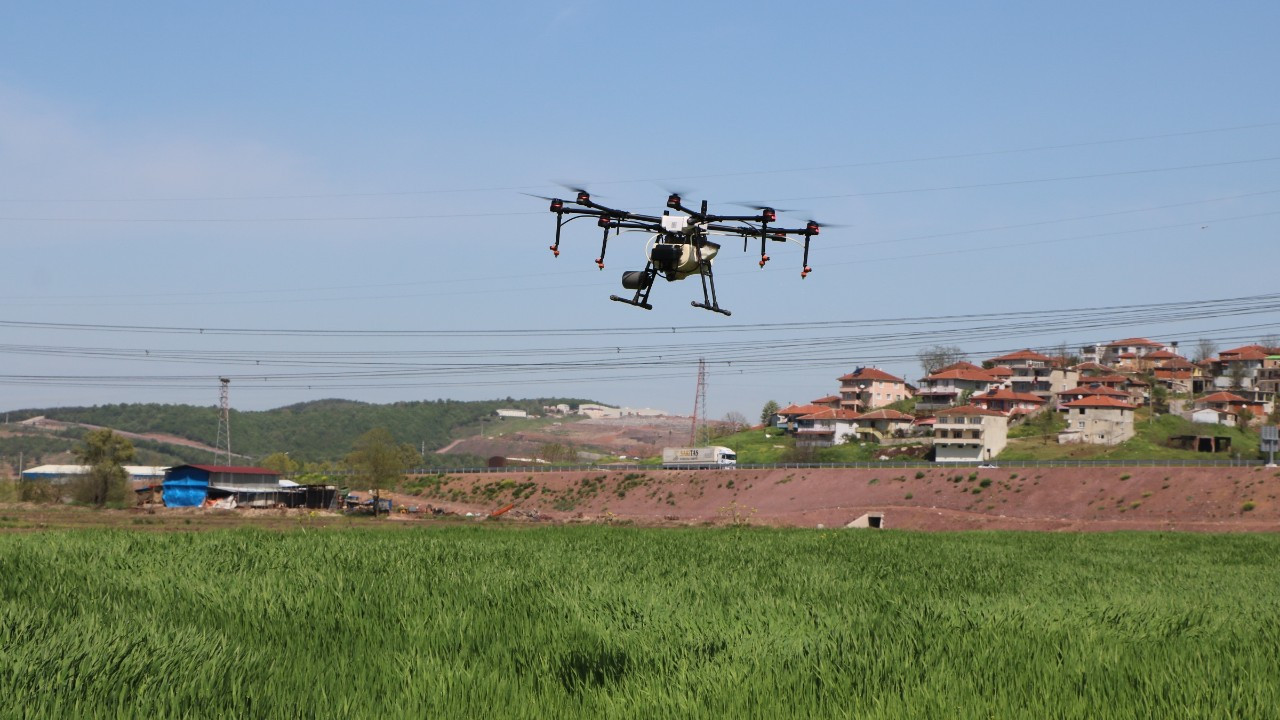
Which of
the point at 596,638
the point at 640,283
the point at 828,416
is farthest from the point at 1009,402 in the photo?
the point at 596,638

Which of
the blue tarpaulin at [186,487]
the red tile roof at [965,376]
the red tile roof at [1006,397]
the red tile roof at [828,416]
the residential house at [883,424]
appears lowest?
the blue tarpaulin at [186,487]

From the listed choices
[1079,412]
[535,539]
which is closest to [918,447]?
[1079,412]

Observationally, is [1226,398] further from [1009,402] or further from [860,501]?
[860,501]

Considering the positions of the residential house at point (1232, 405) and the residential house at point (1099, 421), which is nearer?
the residential house at point (1099, 421)

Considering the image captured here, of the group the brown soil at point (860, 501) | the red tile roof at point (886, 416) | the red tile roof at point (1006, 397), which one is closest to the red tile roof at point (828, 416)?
the red tile roof at point (886, 416)

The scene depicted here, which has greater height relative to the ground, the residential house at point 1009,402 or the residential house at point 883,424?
the residential house at point 1009,402

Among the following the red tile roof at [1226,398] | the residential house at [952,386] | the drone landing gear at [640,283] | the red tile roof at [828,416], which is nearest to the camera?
the drone landing gear at [640,283]

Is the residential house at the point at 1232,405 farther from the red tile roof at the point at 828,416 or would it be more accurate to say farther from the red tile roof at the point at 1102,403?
the red tile roof at the point at 828,416

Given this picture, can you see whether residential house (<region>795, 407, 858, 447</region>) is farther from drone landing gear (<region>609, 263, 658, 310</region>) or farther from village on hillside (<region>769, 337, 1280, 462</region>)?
drone landing gear (<region>609, 263, 658, 310</region>)
